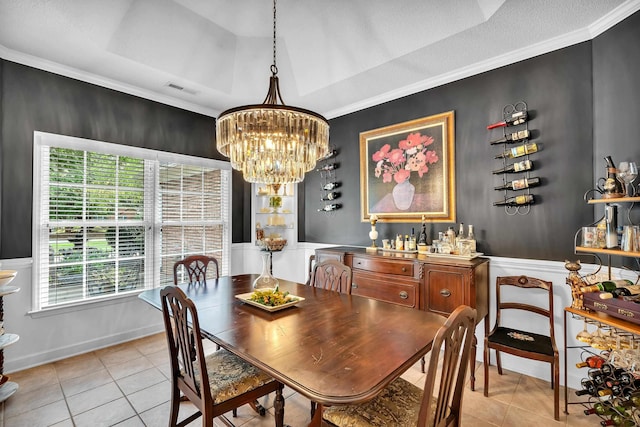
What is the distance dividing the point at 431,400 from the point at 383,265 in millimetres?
1974

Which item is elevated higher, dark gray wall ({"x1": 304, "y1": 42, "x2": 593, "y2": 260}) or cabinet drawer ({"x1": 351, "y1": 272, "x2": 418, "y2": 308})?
dark gray wall ({"x1": 304, "y1": 42, "x2": 593, "y2": 260})

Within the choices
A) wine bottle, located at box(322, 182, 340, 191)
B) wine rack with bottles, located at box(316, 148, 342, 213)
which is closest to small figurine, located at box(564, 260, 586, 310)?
wine rack with bottles, located at box(316, 148, 342, 213)

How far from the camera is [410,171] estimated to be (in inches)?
136

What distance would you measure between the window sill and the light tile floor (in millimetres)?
482

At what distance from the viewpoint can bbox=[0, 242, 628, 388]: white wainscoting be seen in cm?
254

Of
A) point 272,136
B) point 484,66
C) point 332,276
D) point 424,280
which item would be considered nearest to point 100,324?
point 332,276

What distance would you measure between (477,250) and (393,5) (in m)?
2.38

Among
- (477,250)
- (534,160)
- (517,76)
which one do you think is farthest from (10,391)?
(517,76)

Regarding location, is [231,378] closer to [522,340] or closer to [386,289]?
[386,289]

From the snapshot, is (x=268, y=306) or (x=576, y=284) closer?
(x=268, y=306)

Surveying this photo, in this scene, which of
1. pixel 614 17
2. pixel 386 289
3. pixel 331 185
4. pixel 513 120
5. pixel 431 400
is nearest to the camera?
pixel 431 400

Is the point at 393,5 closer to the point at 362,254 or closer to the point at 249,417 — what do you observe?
the point at 362,254

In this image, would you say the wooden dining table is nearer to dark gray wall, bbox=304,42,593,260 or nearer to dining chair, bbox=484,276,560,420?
dining chair, bbox=484,276,560,420

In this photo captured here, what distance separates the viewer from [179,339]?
5.51 ft
